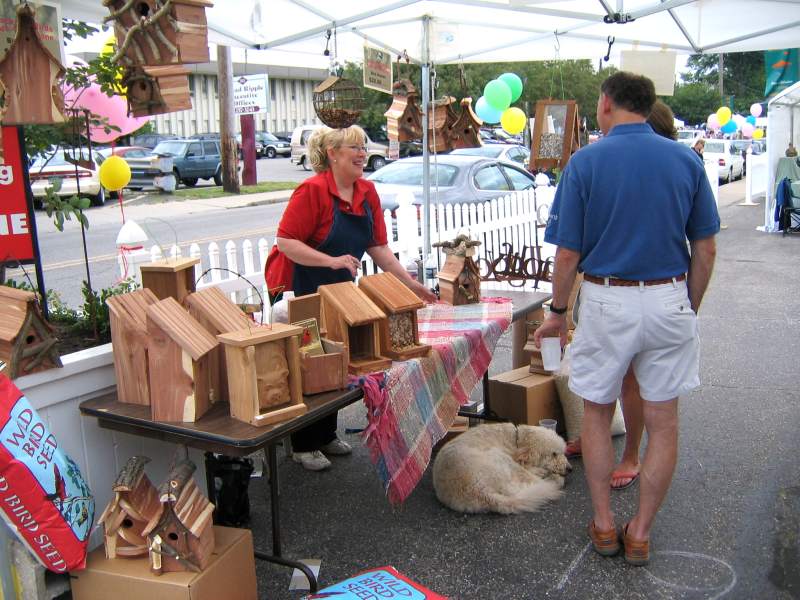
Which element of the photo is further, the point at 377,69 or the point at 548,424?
the point at 377,69

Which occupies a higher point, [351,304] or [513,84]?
[513,84]

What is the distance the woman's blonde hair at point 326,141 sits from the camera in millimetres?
3693

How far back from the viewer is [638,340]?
9.39 ft

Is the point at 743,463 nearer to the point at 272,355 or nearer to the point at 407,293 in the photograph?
the point at 407,293

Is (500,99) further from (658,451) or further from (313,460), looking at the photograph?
(658,451)

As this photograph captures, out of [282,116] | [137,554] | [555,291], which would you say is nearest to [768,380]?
[555,291]

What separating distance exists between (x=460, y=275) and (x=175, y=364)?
191cm

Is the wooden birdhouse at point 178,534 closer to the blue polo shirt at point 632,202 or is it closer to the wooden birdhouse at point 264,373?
the wooden birdhouse at point 264,373

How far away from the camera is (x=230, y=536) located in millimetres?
2715

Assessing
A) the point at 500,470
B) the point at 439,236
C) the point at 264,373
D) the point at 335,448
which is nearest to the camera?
the point at 264,373

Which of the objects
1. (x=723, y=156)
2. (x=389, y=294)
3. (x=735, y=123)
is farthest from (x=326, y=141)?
(x=735, y=123)

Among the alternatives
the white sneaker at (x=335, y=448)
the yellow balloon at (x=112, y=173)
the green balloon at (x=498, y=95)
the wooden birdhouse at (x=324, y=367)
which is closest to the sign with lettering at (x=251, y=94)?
the green balloon at (x=498, y=95)

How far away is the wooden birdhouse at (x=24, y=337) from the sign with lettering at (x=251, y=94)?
12162mm

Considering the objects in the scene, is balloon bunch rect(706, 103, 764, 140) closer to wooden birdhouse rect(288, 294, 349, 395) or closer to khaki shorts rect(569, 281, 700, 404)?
khaki shorts rect(569, 281, 700, 404)
